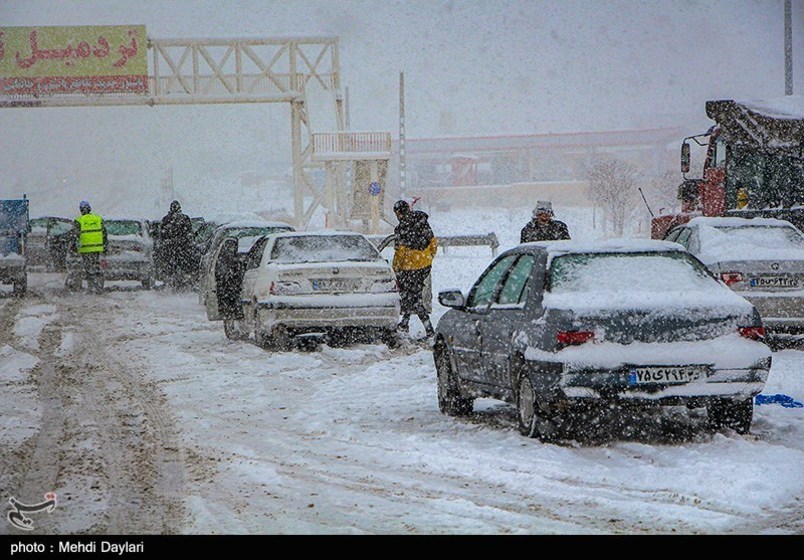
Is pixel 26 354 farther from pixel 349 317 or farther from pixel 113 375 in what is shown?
pixel 349 317

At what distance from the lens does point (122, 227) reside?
30266 millimetres

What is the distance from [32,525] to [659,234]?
1768 cm

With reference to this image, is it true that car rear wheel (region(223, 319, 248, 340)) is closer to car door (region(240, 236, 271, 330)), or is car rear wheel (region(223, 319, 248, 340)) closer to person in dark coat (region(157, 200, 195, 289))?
car door (region(240, 236, 271, 330))

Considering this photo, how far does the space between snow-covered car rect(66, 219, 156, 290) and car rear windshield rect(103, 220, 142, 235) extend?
983 millimetres

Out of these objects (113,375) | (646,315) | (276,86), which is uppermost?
(276,86)

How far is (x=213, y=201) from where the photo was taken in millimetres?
135500

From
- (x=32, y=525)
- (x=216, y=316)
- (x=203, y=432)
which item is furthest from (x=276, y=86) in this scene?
(x=32, y=525)

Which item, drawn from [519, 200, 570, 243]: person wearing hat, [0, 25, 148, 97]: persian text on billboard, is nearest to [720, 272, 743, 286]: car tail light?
[519, 200, 570, 243]: person wearing hat

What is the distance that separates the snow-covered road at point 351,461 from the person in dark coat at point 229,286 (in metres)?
3.49

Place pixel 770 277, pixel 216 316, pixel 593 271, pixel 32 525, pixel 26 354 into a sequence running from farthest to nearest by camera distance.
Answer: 1. pixel 216 316
2. pixel 26 354
3. pixel 770 277
4. pixel 593 271
5. pixel 32 525

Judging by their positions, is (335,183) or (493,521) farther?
(335,183)

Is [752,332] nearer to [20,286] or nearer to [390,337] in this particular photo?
[390,337]

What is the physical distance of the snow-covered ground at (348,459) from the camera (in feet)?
20.9

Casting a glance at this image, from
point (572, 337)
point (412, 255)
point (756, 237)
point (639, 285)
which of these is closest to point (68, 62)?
point (412, 255)
